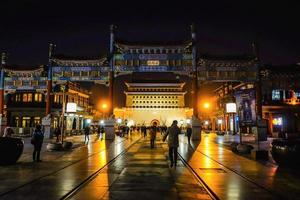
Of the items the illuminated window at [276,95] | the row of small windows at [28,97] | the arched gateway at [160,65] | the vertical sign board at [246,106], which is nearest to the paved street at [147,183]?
the arched gateway at [160,65]

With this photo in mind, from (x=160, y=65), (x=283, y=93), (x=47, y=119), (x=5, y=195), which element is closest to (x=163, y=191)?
(x=5, y=195)

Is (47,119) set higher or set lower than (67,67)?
lower

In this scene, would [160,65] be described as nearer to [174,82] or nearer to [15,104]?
[15,104]

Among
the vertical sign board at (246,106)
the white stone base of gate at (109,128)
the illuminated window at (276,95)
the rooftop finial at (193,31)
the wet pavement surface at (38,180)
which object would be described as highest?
the rooftop finial at (193,31)

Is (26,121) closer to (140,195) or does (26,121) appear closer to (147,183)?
(147,183)

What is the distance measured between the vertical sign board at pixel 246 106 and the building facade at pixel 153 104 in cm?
3892

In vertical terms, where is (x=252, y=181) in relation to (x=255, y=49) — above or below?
below

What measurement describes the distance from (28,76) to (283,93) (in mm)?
40109

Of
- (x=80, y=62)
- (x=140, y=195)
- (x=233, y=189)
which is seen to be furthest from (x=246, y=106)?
(x=140, y=195)

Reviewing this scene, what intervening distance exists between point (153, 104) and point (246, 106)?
4369 centimetres

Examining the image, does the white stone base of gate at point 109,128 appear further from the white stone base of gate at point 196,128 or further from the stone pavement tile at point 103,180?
the stone pavement tile at point 103,180

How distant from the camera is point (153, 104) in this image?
99.5 metres

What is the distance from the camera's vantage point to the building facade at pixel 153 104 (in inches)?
3895

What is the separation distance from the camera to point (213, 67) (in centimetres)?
3697
